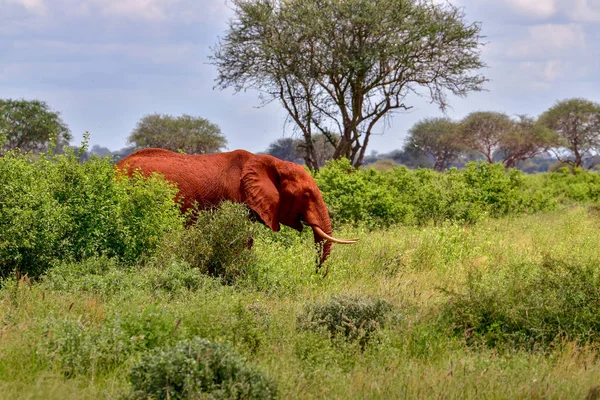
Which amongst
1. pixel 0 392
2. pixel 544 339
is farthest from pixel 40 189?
pixel 544 339

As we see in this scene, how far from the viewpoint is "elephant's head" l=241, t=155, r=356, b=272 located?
11.4 meters

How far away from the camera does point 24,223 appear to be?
905 cm

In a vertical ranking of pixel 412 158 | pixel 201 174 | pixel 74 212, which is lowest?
pixel 74 212

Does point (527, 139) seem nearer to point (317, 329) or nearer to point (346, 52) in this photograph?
point (346, 52)

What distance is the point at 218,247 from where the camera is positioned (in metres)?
9.95

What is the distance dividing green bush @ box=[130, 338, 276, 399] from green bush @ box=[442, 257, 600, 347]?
256 centimetres

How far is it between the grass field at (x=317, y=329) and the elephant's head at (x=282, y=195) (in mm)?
779

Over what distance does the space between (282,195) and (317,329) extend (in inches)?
192

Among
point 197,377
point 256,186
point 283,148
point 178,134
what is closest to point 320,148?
point 178,134

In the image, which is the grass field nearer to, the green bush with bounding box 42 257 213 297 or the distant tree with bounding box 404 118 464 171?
the green bush with bounding box 42 257 213 297

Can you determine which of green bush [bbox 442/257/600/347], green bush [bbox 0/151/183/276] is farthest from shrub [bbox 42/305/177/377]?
green bush [bbox 0/151/183/276]

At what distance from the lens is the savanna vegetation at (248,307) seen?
552cm

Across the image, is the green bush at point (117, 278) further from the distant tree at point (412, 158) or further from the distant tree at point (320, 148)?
the distant tree at point (412, 158)

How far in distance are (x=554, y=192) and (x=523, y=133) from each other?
2807 cm
